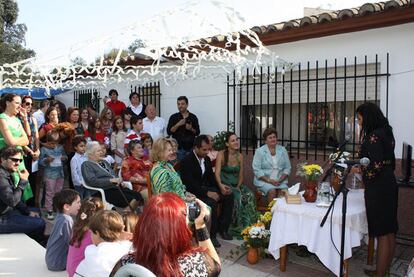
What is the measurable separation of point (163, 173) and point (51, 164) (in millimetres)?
2785

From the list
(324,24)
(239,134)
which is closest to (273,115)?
(239,134)

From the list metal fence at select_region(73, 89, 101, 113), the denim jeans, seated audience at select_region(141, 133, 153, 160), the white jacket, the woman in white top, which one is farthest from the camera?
metal fence at select_region(73, 89, 101, 113)

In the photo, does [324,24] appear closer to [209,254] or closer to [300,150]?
[300,150]

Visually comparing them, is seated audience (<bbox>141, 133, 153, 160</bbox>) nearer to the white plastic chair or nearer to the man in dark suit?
the man in dark suit

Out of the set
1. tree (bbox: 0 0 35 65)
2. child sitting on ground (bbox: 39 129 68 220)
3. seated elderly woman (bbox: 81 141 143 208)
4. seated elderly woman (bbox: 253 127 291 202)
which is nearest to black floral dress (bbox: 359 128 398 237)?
seated elderly woman (bbox: 253 127 291 202)

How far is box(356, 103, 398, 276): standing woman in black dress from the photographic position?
388 centimetres

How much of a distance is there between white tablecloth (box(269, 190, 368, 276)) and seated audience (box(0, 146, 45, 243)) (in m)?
2.55

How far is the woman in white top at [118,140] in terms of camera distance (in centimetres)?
721

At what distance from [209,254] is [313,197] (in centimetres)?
268

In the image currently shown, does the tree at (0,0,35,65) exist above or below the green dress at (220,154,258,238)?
above

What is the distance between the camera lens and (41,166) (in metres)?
6.50

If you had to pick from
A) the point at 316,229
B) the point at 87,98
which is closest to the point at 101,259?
the point at 316,229

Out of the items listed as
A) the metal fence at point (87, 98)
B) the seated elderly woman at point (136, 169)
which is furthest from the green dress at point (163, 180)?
the metal fence at point (87, 98)

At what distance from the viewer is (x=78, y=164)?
239 inches
